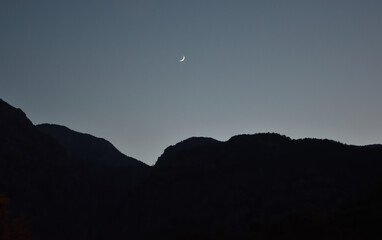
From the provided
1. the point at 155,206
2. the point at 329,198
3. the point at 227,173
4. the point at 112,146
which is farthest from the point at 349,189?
the point at 112,146

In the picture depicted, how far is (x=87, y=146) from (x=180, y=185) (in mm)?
79451

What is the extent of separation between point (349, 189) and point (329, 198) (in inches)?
251

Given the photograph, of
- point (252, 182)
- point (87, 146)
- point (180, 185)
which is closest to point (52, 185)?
point (180, 185)

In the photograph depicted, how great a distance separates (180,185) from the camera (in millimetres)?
111000

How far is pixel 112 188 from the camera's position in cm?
13288

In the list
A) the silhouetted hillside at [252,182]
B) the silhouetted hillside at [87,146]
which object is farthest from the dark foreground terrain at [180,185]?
the silhouetted hillside at [87,146]

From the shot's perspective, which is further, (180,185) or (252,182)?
(180,185)

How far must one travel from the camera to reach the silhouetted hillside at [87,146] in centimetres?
16725

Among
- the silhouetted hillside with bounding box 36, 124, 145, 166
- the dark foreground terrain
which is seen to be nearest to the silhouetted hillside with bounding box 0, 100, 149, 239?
the dark foreground terrain

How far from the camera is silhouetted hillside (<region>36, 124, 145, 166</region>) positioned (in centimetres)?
16725

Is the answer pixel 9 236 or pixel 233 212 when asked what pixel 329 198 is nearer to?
pixel 233 212

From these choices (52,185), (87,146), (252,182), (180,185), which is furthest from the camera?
(87,146)

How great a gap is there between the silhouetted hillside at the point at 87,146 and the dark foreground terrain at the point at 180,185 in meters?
21.1

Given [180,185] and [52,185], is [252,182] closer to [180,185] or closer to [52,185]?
[180,185]
